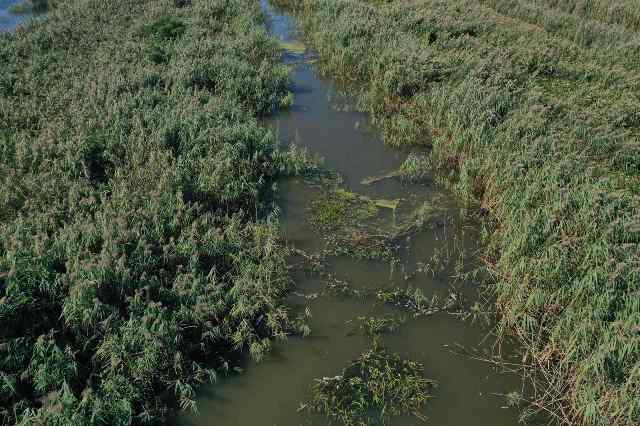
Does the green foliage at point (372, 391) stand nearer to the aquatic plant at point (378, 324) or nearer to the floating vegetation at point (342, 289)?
the aquatic plant at point (378, 324)

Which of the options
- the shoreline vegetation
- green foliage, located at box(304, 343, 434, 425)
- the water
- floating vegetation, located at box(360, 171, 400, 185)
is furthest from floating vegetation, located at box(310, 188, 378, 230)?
the water

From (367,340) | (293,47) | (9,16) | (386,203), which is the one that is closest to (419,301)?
(367,340)

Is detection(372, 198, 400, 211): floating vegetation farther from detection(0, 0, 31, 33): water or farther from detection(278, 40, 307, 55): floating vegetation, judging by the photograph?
detection(0, 0, 31, 33): water

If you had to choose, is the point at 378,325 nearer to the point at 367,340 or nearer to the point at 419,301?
the point at 367,340

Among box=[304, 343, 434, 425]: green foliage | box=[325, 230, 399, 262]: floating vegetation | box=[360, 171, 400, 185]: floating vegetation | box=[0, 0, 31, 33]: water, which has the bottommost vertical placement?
box=[304, 343, 434, 425]: green foliage

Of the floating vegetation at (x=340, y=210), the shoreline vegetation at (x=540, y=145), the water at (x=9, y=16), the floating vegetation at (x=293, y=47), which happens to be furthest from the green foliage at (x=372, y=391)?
the water at (x=9, y=16)
